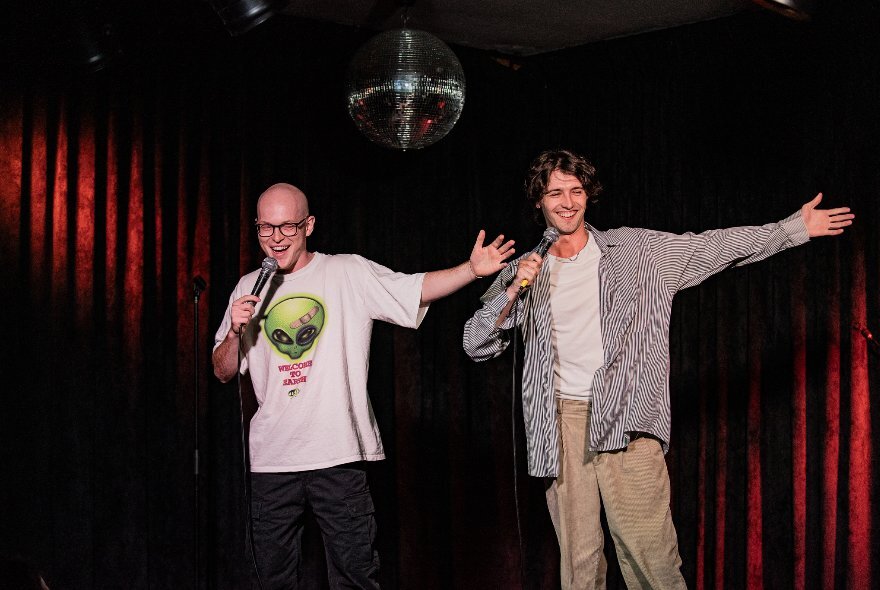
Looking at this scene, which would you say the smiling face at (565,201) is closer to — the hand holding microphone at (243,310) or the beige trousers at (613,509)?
the beige trousers at (613,509)

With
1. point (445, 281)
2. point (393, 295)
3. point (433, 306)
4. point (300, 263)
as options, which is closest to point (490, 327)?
point (445, 281)

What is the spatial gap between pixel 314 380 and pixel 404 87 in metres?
1.24

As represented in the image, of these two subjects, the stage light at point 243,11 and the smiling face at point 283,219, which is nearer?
the stage light at point 243,11

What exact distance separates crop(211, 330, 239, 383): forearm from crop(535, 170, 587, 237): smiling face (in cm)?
121

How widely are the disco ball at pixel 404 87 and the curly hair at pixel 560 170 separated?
539 mm

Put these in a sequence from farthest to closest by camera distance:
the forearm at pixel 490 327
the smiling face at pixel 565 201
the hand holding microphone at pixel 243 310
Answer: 1. the smiling face at pixel 565 201
2. the forearm at pixel 490 327
3. the hand holding microphone at pixel 243 310

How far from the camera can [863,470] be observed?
385 cm

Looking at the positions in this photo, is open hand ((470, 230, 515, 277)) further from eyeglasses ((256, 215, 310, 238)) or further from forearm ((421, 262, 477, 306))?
eyeglasses ((256, 215, 310, 238))

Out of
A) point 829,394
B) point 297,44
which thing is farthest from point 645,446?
point 297,44

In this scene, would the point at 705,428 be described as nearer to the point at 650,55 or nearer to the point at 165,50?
the point at 650,55

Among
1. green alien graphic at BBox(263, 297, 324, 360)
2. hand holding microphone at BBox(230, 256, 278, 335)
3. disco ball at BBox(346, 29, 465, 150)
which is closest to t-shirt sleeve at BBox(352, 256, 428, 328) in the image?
green alien graphic at BBox(263, 297, 324, 360)

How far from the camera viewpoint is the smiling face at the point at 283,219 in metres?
3.20

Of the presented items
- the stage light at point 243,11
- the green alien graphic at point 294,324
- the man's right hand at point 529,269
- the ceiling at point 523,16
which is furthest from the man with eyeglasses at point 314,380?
the ceiling at point 523,16

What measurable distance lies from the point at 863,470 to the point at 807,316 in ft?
2.28
